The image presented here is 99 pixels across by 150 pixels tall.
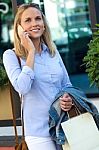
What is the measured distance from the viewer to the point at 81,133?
7.60 feet

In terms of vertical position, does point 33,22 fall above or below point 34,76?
above

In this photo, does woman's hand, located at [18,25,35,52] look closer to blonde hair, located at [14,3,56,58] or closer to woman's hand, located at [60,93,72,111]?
blonde hair, located at [14,3,56,58]

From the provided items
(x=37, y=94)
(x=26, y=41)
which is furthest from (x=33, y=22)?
(x=37, y=94)

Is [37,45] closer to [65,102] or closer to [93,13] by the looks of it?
[65,102]

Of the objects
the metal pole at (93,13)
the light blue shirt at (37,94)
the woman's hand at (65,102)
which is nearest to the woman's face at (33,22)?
the light blue shirt at (37,94)

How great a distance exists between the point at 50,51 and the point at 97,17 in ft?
10.3

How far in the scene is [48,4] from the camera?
6203mm

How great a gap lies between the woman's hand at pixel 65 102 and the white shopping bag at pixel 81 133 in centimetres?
7

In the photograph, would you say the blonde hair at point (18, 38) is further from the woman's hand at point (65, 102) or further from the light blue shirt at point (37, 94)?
the woman's hand at point (65, 102)

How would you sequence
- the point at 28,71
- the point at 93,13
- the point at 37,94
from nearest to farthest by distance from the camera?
the point at 28,71, the point at 37,94, the point at 93,13

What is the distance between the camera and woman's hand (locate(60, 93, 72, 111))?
2.30m

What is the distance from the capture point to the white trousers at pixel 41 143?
93.0 inches

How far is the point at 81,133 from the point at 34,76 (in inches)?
17.4

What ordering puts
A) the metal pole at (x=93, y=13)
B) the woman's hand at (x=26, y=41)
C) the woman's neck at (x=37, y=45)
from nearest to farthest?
the woman's hand at (x=26, y=41), the woman's neck at (x=37, y=45), the metal pole at (x=93, y=13)
